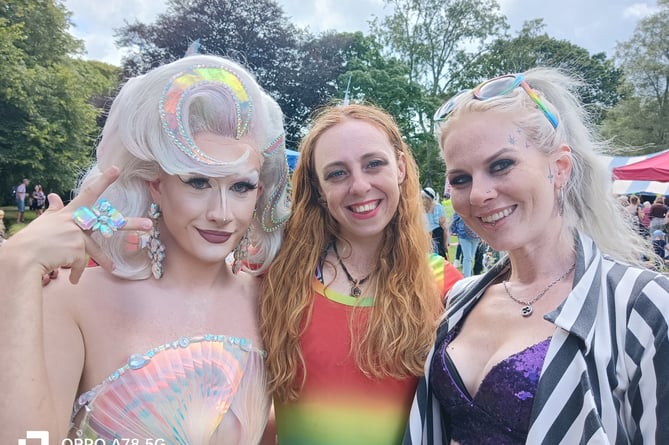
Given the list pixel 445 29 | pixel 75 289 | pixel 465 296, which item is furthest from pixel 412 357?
pixel 445 29

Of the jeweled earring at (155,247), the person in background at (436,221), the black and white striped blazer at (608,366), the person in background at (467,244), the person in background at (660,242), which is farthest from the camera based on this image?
the person in background at (660,242)

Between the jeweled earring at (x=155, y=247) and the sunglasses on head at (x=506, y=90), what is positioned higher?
the sunglasses on head at (x=506, y=90)

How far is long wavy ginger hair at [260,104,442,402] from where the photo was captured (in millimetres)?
1932

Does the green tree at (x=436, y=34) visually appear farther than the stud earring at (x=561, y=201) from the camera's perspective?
Yes

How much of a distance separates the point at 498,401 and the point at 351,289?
2.72 feet

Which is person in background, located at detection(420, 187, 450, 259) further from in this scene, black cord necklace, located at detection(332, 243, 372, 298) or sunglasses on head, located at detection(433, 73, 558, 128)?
sunglasses on head, located at detection(433, 73, 558, 128)

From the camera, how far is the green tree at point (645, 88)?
27.1 m

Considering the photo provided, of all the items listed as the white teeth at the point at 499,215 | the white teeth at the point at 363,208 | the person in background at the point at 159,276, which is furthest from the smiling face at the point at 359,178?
the white teeth at the point at 499,215

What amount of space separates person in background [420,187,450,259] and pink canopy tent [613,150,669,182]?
500 centimetres

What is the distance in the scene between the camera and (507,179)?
67.2 inches

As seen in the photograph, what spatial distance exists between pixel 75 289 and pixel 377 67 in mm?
24132

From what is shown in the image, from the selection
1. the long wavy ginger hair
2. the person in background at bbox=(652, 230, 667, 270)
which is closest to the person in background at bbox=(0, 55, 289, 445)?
Result: the long wavy ginger hair

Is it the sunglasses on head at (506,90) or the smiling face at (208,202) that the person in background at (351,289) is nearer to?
the smiling face at (208,202)

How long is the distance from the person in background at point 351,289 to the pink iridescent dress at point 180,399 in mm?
174
